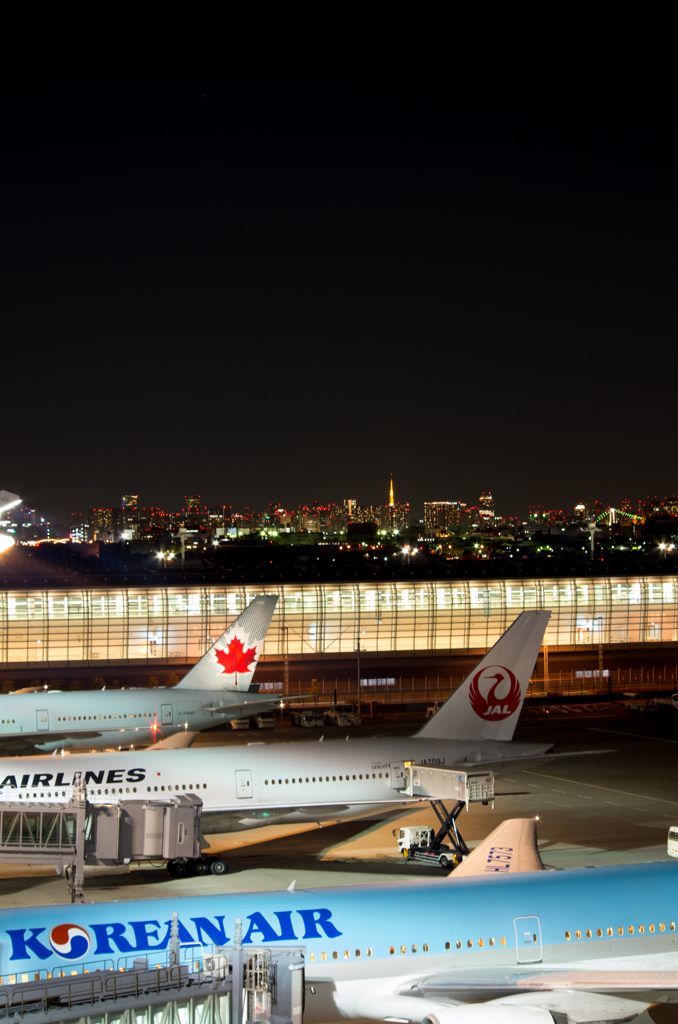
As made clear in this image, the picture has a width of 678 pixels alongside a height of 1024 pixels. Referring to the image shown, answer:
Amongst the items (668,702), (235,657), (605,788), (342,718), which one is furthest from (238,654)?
(668,702)

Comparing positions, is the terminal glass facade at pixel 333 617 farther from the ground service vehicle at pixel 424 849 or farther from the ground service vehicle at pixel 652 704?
the ground service vehicle at pixel 424 849

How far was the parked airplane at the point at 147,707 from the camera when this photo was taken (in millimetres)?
47531

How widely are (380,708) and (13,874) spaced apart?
163 feet

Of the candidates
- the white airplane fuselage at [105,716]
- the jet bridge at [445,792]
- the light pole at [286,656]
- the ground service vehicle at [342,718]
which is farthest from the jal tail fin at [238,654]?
the light pole at [286,656]

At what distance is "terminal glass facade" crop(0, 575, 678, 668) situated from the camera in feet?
302

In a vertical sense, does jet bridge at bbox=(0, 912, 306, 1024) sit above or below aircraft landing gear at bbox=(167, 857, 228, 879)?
above

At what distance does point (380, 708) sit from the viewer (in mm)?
79438

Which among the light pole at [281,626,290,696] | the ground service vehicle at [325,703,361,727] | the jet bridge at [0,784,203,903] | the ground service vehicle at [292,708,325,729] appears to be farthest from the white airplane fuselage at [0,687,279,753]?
the light pole at [281,626,290,696]

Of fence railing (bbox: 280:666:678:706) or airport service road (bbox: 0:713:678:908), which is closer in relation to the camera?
airport service road (bbox: 0:713:678:908)

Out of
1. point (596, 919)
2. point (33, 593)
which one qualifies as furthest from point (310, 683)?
point (596, 919)

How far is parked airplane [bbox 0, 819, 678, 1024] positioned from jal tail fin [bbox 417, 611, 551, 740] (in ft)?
54.8

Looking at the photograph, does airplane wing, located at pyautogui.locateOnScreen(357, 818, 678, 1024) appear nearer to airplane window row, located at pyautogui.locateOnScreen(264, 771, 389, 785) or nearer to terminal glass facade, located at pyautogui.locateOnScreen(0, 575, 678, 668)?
airplane window row, located at pyautogui.locateOnScreen(264, 771, 389, 785)

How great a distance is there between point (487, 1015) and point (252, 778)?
1834 centimetres

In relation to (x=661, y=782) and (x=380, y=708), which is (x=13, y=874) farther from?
(x=380, y=708)
